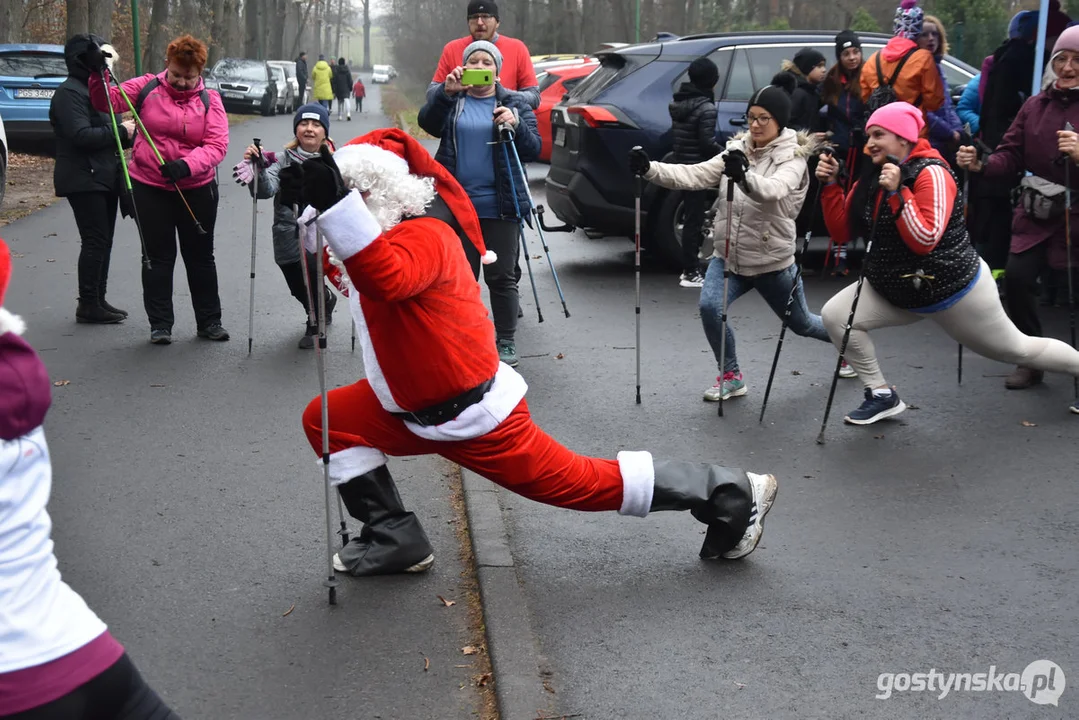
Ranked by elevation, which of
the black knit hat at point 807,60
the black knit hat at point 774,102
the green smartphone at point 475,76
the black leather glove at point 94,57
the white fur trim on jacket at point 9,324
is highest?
the black knit hat at point 807,60

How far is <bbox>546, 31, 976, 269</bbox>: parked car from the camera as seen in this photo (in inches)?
431

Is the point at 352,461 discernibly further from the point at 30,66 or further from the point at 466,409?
the point at 30,66

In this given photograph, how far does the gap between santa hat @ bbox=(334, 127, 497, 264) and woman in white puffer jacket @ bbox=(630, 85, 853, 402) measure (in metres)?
1.96

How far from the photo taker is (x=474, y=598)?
15.4 feet

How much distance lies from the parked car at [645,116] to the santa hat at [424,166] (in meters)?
6.35

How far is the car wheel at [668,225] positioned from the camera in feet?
36.2

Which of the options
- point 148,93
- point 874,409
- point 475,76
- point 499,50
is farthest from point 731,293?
point 148,93

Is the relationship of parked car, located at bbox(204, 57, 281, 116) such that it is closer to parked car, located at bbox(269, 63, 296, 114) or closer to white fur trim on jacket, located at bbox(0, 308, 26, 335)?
parked car, located at bbox(269, 63, 296, 114)

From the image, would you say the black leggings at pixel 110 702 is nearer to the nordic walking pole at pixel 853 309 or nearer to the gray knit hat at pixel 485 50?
the nordic walking pole at pixel 853 309

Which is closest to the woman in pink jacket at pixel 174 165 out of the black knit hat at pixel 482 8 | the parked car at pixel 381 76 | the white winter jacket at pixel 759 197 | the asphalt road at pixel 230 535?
→ the asphalt road at pixel 230 535

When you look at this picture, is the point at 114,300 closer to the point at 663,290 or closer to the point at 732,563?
the point at 663,290

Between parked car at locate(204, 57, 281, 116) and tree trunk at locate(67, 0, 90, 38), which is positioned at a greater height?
tree trunk at locate(67, 0, 90, 38)

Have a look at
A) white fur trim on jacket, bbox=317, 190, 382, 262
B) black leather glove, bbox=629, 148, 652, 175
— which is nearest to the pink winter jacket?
black leather glove, bbox=629, 148, 652, 175

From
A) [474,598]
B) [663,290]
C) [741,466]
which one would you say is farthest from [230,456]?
[663,290]
